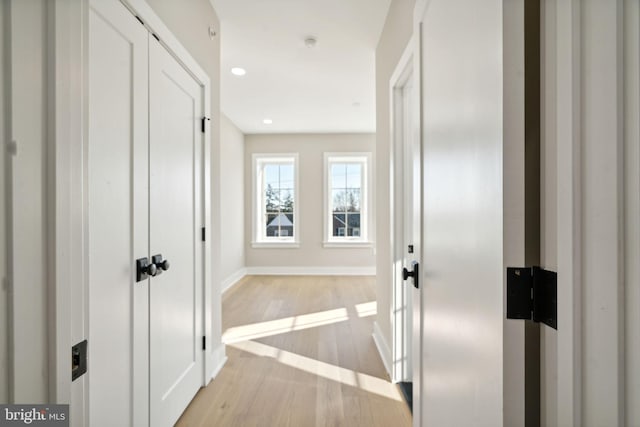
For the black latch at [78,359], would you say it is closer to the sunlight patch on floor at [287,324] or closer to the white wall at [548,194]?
the white wall at [548,194]

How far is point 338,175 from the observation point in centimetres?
609

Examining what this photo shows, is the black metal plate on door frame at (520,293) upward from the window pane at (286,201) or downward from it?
downward

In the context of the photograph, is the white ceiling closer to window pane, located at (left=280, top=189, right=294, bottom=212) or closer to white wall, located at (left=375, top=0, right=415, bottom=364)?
white wall, located at (left=375, top=0, right=415, bottom=364)

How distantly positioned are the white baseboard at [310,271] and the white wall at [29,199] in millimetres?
5435

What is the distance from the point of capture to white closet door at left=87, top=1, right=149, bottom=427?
3.62 ft

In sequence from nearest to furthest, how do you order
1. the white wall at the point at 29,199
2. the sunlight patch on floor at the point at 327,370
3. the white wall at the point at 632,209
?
the white wall at the point at 632,209 → the white wall at the point at 29,199 → the sunlight patch on floor at the point at 327,370

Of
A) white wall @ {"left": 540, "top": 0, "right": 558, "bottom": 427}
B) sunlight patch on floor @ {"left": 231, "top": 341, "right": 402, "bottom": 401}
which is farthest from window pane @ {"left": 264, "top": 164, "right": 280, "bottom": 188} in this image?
white wall @ {"left": 540, "top": 0, "right": 558, "bottom": 427}

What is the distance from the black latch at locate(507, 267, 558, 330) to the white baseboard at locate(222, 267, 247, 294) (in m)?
4.58

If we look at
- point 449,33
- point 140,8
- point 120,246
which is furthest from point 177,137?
point 449,33

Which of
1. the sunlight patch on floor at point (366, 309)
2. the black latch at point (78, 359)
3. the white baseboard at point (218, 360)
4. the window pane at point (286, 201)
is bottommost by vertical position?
the sunlight patch on floor at point (366, 309)

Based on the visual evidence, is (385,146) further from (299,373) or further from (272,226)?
(272,226)

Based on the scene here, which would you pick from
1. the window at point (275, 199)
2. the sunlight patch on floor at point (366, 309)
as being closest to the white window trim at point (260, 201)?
the window at point (275, 199)

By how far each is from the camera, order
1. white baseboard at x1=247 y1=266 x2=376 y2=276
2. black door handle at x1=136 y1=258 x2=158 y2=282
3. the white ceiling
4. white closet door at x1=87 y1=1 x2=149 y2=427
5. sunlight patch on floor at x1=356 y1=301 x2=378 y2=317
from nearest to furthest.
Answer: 1. white closet door at x1=87 y1=1 x2=149 y2=427
2. black door handle at x1=136 y1=258 x2=158 y2=282
3. the white ceiling
4. sunlight patch on floor at x1=356 y1=301 x2=378 y2=317
5. white baseboard at x1=247 y1=266 x2=376 y2=276

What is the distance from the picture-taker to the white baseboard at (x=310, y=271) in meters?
5.91
